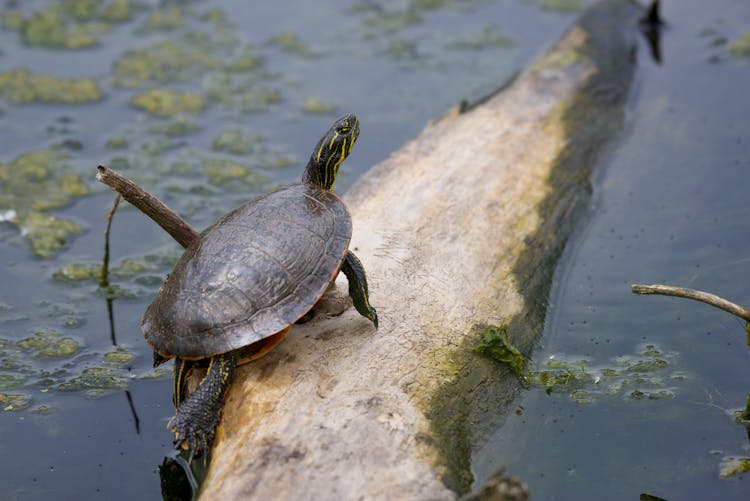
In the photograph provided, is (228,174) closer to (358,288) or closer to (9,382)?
(9,382)

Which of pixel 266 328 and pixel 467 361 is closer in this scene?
pixel 266 328

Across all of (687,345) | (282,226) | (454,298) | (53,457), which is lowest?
(53,457)

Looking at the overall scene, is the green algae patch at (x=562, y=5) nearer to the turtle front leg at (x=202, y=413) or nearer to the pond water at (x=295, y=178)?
the pond water at (x=295, y=178)

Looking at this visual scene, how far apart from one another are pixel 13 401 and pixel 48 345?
415mm

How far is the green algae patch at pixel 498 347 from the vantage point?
3.37 metres

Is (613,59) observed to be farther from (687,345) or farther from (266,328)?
(266,328)

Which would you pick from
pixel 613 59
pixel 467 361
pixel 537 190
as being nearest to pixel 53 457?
pixel 467 361

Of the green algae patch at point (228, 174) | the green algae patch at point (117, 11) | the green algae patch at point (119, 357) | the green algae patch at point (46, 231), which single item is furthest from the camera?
the green algae patch at point (117, 11)

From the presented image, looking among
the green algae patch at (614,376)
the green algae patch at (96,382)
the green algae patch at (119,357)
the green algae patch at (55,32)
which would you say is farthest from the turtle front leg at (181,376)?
the green algae patch at (55,32)

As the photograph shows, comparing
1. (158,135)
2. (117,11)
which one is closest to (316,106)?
(158,135)

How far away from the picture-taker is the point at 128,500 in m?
3.25

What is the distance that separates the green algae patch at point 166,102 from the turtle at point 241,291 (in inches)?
120

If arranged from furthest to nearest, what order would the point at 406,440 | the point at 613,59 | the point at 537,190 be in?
the point at 613,59, the point at 537,190, the point at 406,440

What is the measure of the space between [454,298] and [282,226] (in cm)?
81
